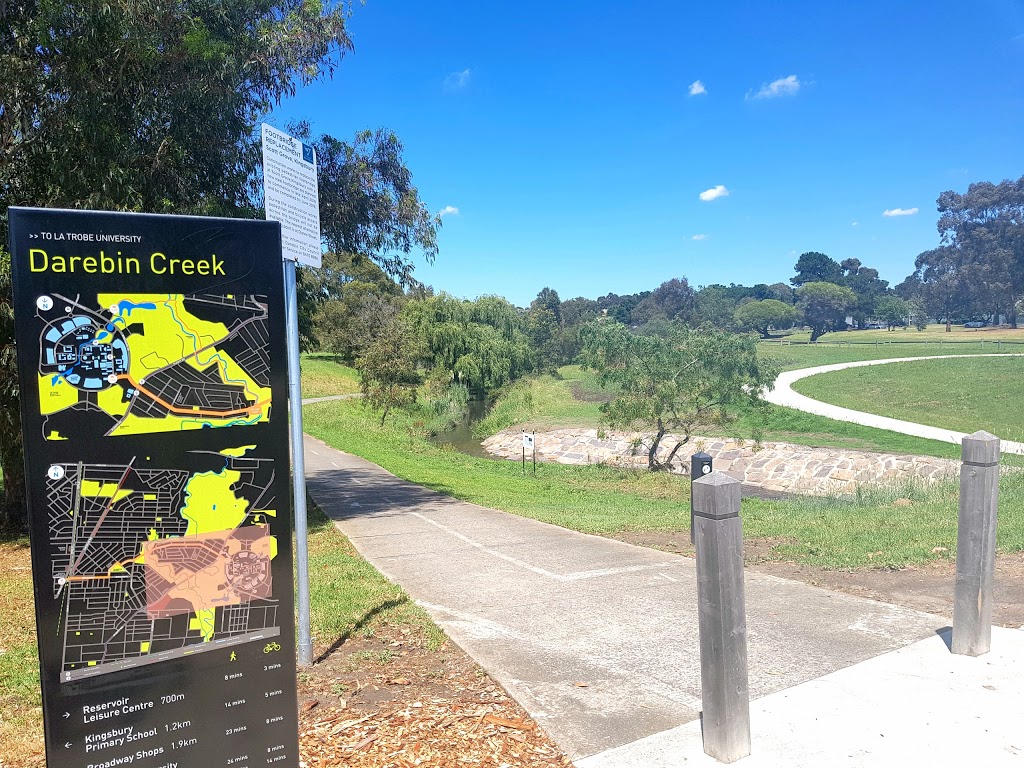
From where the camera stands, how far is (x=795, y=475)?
23.7 m

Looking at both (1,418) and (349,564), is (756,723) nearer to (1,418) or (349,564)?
(349,564)

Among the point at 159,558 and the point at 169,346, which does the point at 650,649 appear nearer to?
the point at 159,558

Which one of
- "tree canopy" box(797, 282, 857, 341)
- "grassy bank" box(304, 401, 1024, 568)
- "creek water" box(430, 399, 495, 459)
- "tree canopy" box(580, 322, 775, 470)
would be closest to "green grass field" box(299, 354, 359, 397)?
"creek water" box(430, 399, 495, 459)

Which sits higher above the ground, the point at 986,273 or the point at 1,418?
the point at 986,273

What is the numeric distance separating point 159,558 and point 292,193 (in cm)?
248

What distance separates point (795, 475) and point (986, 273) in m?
73.3

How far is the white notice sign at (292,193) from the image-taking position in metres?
4.24

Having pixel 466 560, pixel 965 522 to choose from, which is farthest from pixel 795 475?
pixel 965 522

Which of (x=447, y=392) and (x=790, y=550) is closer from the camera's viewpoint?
(x=790, y=550)

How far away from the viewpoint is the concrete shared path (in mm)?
3654

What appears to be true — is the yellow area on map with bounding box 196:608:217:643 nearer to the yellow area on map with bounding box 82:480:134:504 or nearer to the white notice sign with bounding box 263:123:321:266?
the yellow area on map with bounding box 82:480:134:504

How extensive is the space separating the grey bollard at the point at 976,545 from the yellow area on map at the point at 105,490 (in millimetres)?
4409

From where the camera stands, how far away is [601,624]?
545 cm

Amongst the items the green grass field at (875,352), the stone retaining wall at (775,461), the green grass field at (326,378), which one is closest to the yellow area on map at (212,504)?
the stone retaining wall at (775,461)
